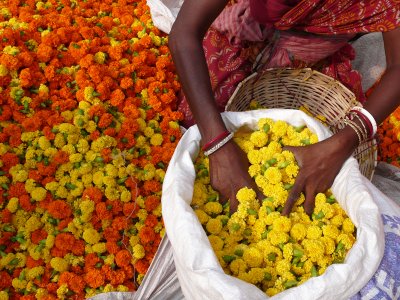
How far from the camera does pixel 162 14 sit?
257 centimetres

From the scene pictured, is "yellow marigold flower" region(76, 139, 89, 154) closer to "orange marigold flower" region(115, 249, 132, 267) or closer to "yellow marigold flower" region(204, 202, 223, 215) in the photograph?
"orange marigold flower" region(115, 249, 132, 267)

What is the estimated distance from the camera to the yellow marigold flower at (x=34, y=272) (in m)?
1.71

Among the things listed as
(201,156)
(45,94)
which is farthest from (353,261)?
(45,94)

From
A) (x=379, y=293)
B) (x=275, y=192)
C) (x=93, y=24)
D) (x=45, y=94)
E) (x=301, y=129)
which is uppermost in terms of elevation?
(x=93, y=24)

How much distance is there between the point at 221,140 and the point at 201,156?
19cm

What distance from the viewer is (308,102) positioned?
90.0 inches

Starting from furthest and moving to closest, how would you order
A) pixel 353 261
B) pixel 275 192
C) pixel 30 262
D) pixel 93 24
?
pixel 93 24 < pixel 30 262 < pixel 275 192 < pixel 353 261

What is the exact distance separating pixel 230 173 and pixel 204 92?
32cm

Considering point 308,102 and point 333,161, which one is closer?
point 333,161

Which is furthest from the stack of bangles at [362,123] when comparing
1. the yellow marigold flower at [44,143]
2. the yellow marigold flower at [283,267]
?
the yellow marigold flower at [44,143]

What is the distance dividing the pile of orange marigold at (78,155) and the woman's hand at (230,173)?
16.2 inches

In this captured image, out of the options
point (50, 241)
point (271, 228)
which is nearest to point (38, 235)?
point (50, 241)

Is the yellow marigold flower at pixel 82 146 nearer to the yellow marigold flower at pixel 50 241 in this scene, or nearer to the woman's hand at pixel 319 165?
the yellow marigold flower at pixel 50 241

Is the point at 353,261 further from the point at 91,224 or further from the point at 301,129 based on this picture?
the point at 91,224
